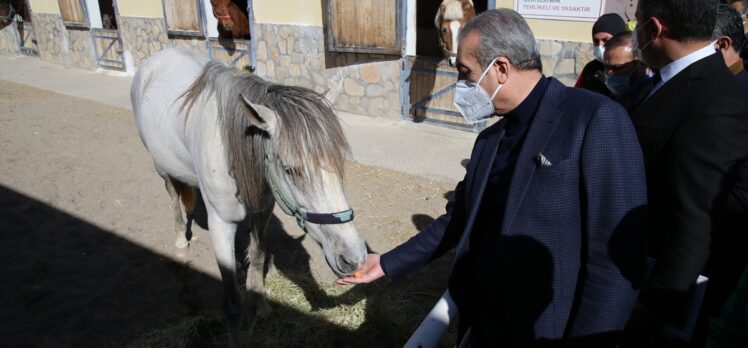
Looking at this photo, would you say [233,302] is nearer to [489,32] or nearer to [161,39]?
[489,32]

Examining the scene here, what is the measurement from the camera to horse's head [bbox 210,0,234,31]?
28.8 feet

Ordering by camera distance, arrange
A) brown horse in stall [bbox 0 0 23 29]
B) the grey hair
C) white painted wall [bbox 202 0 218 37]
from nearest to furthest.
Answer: the grey hair
white painted wall [bbox 202 0 218 37]
brown horse in stall [bbox 0 0 23 29]

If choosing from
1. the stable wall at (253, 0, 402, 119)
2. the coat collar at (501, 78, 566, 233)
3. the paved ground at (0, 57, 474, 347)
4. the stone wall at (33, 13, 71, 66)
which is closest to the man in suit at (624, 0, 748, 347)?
the coat collar at (501, 78, 566, 233)

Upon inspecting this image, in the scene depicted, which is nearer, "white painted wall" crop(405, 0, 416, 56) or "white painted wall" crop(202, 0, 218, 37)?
"white painted wall" crop(405, 0, 416, 56)

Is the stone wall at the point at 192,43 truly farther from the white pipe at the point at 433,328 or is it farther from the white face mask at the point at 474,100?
the white pipe at the point at 433,328

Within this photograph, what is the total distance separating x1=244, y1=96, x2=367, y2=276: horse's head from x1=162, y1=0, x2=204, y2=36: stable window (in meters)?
8.52

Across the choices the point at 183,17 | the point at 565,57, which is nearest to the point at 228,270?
the point at 565,57

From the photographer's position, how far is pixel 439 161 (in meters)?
5.79

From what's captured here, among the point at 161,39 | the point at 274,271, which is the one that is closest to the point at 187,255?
the point at 274,271

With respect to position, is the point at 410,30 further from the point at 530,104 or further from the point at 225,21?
the point at 530,104

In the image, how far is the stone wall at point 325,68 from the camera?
294 inches

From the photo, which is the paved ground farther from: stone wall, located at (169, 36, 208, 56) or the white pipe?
stone wall, located at (169, 36, 208, 56)

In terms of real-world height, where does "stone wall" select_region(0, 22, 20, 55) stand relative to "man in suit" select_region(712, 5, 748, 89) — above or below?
below

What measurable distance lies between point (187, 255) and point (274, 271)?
2.64 feet
